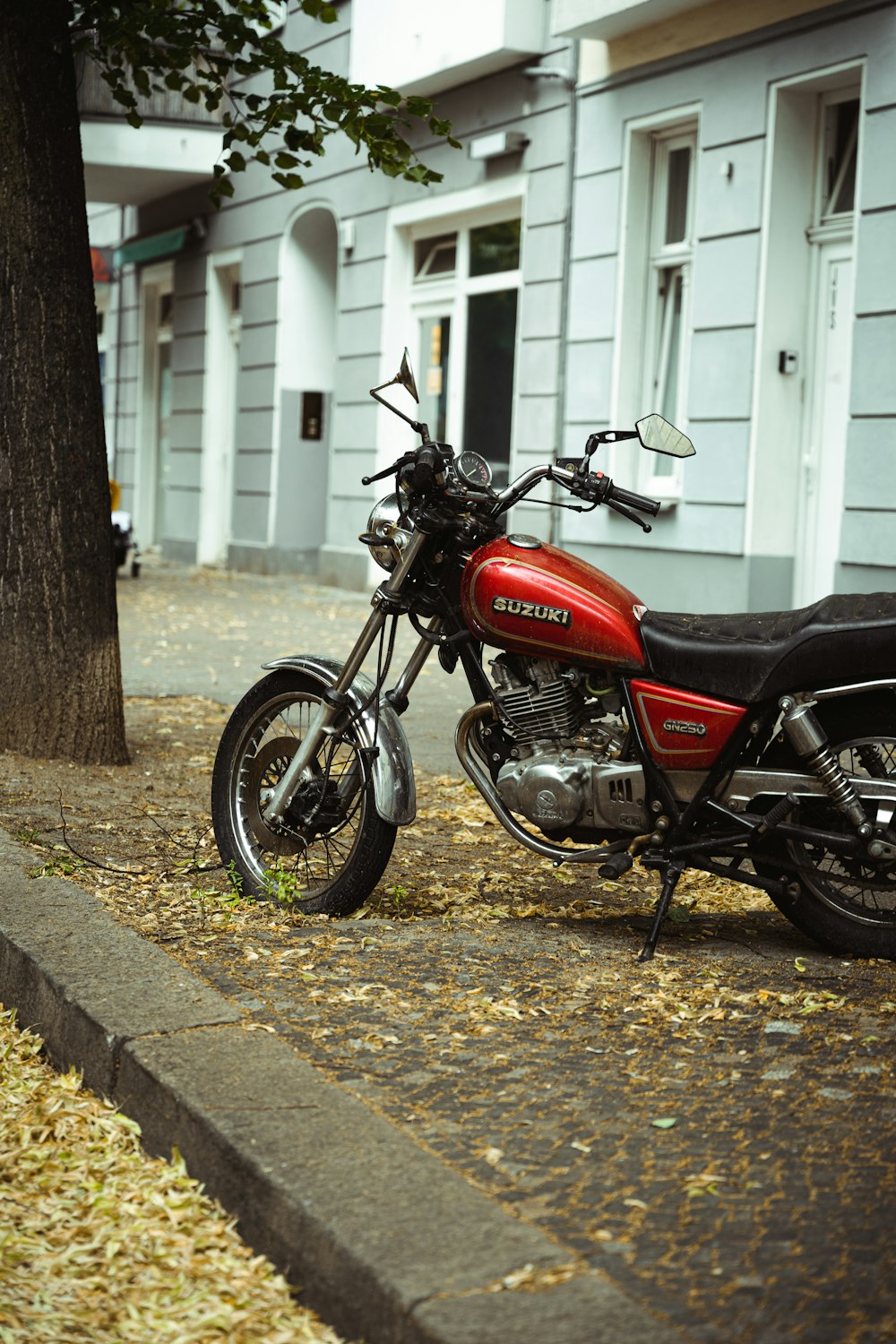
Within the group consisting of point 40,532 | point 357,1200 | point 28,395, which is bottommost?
point 357,1200

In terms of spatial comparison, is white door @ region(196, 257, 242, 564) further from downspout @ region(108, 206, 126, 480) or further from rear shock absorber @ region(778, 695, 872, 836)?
rear shock absorber @ region(778, 695, 872, 836)

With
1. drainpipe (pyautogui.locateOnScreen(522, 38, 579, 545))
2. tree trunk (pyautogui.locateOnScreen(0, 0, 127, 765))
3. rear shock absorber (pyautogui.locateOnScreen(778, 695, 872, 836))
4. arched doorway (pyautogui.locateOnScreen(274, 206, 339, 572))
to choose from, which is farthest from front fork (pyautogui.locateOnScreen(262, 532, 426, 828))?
arched doorway (pyautogui.locateOnScreen(274, 206, 339, 572))

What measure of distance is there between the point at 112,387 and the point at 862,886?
2040cm

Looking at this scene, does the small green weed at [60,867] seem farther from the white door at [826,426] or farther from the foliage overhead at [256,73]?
the white door at [826,426]

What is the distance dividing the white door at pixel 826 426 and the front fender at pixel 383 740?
6.58 metres

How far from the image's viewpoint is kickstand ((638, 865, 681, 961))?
159 inches

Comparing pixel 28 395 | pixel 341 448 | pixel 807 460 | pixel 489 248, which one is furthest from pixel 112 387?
pixel 28 395

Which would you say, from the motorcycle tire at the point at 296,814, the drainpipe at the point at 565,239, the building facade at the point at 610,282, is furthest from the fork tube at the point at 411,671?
the drainpipe at the point at 565,239

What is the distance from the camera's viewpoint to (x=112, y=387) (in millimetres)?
23109

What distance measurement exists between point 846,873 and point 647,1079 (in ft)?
3.44

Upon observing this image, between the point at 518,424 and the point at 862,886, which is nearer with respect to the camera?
the point at 862,886

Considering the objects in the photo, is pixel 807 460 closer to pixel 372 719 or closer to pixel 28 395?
pixel 28 395

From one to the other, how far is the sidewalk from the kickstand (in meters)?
0.04

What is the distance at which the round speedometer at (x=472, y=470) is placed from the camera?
4211 mm
